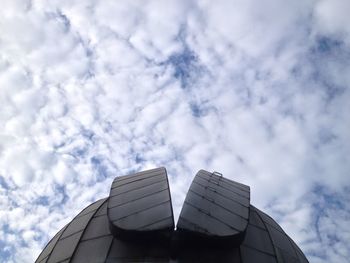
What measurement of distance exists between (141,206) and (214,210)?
2.34 metres

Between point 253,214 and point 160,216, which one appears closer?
point 160,216

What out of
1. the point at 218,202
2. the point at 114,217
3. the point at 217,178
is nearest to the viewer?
the point at 114,217

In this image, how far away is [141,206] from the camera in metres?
11.0

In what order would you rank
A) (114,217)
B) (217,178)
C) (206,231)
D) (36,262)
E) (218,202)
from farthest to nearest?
(217,178)
(36,262)
(218,202)
(114,217)
(206,231)

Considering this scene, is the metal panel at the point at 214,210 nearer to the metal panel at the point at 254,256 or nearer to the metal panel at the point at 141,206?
the metal panel at the point at 254,256

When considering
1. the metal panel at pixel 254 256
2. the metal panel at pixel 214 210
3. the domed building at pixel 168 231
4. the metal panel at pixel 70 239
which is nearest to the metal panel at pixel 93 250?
the domed building at pixel 168 231

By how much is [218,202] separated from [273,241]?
7.64 feet

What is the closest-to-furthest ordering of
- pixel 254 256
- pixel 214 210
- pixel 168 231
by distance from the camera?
1. pixel 168 231
2. pixel 254 256
3. pixel 214 210

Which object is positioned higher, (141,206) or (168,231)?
(141,206)

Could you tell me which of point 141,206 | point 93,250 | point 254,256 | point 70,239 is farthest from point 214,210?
point 70,239

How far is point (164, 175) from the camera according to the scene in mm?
13641

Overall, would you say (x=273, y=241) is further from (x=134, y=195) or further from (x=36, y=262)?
(x=36, y=262)

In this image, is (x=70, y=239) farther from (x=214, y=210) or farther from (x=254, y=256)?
(x=254, y=256)

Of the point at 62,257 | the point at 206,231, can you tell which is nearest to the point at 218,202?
the point at 206,231
